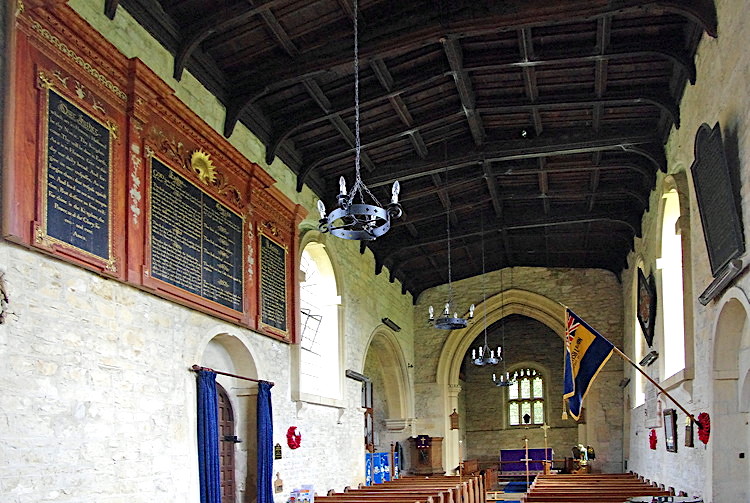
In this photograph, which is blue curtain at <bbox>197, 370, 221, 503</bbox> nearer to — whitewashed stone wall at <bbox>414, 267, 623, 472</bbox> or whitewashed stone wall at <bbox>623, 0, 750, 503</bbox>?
whitewashed stone wall at <bbox>623, 0, 750, 503</bbox>

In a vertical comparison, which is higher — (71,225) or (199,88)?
(199,88)

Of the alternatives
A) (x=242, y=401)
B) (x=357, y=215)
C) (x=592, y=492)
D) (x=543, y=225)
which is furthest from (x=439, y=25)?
(x=543, y=225)

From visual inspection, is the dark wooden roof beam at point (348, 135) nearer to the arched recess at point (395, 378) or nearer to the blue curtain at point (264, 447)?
the blue curtain at point (264, 447)

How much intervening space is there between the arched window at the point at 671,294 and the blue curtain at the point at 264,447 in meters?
6.18

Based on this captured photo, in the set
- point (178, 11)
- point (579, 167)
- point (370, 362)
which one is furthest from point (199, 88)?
point (370, 362)

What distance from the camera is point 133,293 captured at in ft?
24.2

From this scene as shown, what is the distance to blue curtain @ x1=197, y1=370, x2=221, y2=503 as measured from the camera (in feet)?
27.2

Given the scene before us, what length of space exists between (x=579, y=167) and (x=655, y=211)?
144 centimetres

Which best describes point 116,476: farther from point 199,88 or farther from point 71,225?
point 199,88

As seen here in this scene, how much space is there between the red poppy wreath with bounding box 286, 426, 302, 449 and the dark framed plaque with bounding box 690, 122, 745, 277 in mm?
5686

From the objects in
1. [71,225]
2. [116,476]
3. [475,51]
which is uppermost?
[475,51]

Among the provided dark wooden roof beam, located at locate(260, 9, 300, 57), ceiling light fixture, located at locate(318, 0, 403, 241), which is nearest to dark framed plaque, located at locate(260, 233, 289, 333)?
dark wooden roof beam, located at locate(260, 9, 300, 57)

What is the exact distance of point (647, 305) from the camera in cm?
1358

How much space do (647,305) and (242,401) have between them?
282 inches
